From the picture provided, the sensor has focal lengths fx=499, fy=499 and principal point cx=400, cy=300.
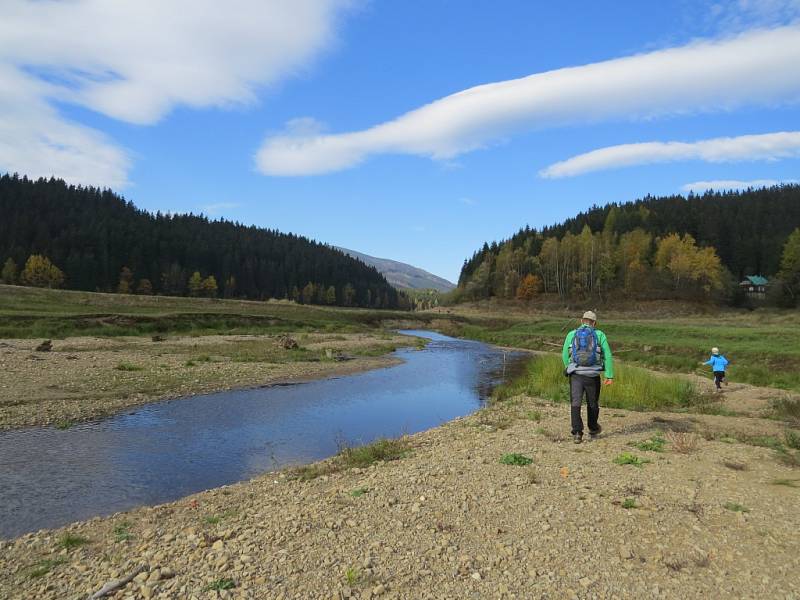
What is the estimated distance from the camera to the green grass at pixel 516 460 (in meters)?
10.8

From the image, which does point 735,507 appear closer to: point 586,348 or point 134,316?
point 586,348

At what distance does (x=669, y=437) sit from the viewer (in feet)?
42.0

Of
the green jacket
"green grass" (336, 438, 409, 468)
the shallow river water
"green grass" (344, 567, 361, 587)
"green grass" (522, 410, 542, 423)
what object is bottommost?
the shallow river water

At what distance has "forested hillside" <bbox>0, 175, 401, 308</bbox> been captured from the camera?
127 m

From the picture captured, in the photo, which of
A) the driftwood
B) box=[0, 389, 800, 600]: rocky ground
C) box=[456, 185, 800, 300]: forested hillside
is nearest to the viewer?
box=[0, 389, 800, 600]: rocky ground

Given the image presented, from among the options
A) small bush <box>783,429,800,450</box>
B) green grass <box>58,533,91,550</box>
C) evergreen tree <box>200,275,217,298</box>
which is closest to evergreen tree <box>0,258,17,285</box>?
evergreen tree <box>200,275,217,298</box>

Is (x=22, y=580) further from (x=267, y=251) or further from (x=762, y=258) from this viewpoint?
(x=267, y=251)

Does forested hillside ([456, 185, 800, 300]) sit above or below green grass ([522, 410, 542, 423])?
above

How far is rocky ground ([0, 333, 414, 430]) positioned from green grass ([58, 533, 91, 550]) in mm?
10586

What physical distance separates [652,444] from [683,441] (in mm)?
694

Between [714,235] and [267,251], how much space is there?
14673 cm

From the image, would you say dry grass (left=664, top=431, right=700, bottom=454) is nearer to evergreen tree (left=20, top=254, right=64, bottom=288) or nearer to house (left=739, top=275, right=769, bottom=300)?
house (left=739, top=275, right=769, bottom=300)

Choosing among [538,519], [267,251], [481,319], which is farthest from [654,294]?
[267,251]

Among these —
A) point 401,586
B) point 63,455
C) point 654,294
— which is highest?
point 654,294
